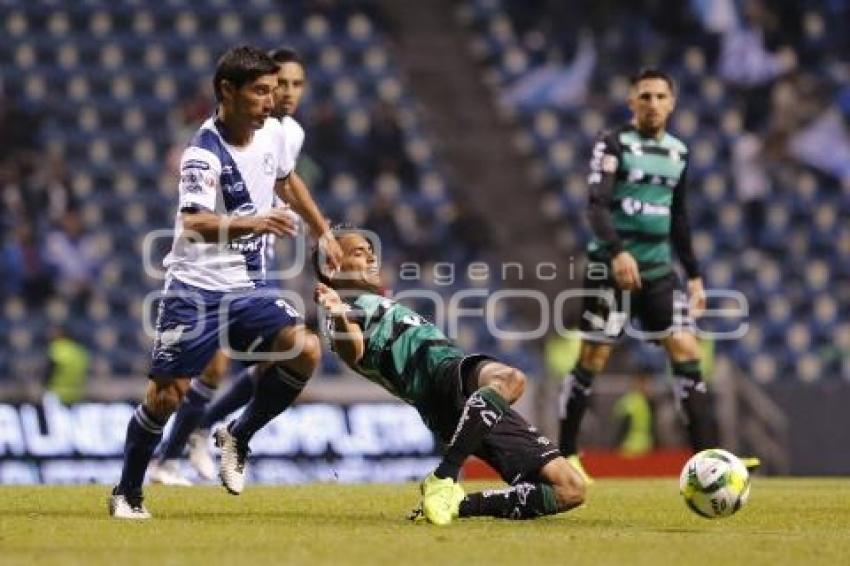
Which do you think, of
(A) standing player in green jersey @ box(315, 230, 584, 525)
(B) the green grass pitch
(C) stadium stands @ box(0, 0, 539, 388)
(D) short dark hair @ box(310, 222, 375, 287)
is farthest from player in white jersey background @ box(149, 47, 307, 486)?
(C) stadium stands @ box(0, 0, 539, 388)

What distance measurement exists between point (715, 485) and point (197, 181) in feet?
9.67

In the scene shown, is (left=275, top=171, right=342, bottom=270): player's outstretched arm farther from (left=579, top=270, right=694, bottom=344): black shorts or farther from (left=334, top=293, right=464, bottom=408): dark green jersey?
(left=579, top=270, right=694, bottom=344): black shorts

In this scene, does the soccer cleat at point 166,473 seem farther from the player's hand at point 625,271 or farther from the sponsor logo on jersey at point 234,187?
the sponsor logo on jersey at point 234,187

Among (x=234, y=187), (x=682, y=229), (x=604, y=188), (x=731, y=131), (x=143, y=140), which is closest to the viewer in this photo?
(x=234, y=187)

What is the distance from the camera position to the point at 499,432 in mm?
8820

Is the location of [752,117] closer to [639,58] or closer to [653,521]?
[639,58]

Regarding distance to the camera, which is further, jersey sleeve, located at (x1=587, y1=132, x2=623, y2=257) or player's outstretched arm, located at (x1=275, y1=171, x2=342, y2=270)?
jersey sleeve, located at (x1=587, y1=132, x2=623, y2=257)

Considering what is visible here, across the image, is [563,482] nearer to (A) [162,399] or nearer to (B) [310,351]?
(B) [310,351]

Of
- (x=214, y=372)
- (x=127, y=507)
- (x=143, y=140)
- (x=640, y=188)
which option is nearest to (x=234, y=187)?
(x=127, y=507)

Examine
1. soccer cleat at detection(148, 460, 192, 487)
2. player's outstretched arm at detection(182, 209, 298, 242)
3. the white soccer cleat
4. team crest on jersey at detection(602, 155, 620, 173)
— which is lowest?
soccer cleat at detection(148, 460, 192, 487)

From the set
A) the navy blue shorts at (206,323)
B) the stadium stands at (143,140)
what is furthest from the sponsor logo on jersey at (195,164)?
the stadium stands at (143,140)

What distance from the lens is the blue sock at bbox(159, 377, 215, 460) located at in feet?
36.4

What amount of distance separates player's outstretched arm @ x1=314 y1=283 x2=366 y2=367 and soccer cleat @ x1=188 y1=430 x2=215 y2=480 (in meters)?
3.25

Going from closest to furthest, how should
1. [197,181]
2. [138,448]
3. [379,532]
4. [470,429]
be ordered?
[379,532] → [470,429] → [197,181] → [138,448]
